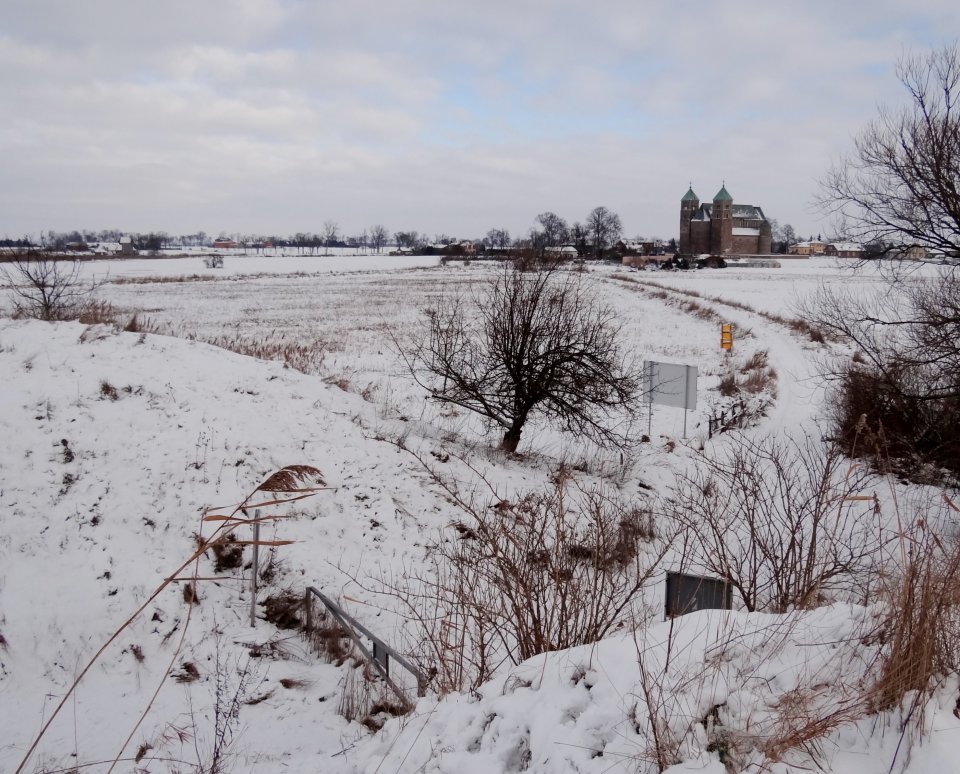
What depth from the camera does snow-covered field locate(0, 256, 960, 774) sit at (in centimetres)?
341

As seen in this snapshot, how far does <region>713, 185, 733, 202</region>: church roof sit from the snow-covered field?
11225 cm

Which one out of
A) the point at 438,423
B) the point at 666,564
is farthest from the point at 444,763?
the point at 438,423

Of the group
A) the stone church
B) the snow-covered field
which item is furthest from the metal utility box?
the stone church

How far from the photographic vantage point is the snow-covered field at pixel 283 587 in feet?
11.2

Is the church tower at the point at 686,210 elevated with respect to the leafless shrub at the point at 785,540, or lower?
elevated

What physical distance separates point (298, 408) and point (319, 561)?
4.59m

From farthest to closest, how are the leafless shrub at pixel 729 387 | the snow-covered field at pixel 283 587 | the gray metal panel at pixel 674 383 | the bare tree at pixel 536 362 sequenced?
the leafless shrub at pixel 729 387 < the gray metal panel at pixel 674 383 < the bare tree at pixel 536 362 < the snow-covered field at pixel 283 587

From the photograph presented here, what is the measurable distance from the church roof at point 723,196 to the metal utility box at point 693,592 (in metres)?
127

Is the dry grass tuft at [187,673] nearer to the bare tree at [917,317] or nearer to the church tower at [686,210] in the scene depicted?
the bare tree at [917,317]

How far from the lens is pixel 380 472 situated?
454 inches

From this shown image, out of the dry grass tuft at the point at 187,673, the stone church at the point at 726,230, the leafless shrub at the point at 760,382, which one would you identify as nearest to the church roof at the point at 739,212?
the stone church at the point at 726,230

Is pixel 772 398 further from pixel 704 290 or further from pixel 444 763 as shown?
pixel 704 290

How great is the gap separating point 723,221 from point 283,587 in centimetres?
12649

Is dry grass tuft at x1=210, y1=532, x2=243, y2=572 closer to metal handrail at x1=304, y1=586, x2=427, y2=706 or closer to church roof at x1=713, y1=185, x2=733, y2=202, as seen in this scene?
metal handrail at x1=304, y1=586, x2=427, y2=706
